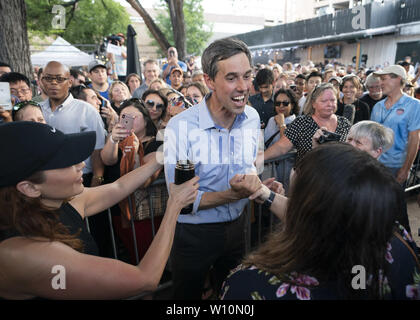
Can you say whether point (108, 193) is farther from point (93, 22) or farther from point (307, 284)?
point (93, 22)

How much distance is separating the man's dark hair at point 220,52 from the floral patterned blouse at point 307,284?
1352mm

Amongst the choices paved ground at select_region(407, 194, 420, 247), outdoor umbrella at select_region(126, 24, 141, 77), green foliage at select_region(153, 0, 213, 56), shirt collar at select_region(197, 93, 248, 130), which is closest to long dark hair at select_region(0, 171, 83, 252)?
shirt collar at select_region(197, 93, 248, 130)

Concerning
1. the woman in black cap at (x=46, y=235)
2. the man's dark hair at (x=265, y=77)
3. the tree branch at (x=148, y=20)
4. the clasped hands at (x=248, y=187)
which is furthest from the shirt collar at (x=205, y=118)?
the tree branch at (x=148, y=20)

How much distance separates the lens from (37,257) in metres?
1.14

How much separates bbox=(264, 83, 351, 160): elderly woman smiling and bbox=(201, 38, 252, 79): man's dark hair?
139 centimetres

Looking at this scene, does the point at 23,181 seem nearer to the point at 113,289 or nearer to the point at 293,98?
the point at 113,289

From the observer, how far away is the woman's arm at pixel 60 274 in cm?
113

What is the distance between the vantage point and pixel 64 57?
1378cm

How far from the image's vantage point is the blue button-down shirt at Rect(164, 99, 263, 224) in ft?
6.37

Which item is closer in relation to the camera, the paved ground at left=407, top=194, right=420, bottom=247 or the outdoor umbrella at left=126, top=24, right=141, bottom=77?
the paved ground at left=407, top=194, right=420, bottom=247

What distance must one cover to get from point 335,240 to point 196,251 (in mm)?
1233

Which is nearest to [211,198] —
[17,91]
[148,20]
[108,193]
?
[108,193]

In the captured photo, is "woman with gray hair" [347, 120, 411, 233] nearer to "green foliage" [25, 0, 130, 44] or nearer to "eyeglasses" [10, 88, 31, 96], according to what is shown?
"eyeglasses" [10, 88, 31, 96]
